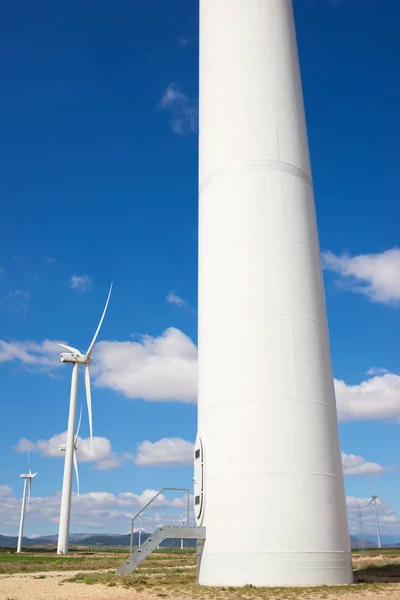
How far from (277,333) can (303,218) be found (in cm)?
520

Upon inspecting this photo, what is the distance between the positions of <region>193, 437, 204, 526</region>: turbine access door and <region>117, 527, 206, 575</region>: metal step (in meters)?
0.57

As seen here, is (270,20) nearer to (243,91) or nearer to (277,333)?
(243,91)

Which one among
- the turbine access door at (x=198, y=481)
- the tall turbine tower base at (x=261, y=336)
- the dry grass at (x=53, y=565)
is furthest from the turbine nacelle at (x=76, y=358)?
the turbine access door at (x=198, y=481)

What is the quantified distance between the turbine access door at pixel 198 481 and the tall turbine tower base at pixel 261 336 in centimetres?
8

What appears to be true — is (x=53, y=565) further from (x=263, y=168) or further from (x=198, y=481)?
(x=263, y=168)

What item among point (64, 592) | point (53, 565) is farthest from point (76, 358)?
point (64, 592)

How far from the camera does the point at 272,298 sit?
21547mm

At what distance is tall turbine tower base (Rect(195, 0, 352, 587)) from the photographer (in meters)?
19.0

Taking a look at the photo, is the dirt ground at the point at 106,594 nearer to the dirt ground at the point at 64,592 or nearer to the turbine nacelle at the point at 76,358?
the dirt ground at the point at 64,592

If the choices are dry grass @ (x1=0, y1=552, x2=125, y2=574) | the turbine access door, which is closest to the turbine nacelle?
dry grass @ (x1=0, y1=552, x2=125, y2=574)

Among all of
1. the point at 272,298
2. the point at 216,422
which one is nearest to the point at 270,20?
the point at 272,298

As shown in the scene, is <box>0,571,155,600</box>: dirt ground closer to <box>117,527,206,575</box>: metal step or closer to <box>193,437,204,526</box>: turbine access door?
<box>117,527,206,575</box>: metal step

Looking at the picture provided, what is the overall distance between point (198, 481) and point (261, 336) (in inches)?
228

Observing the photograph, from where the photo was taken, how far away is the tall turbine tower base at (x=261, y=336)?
19016 millimetres
